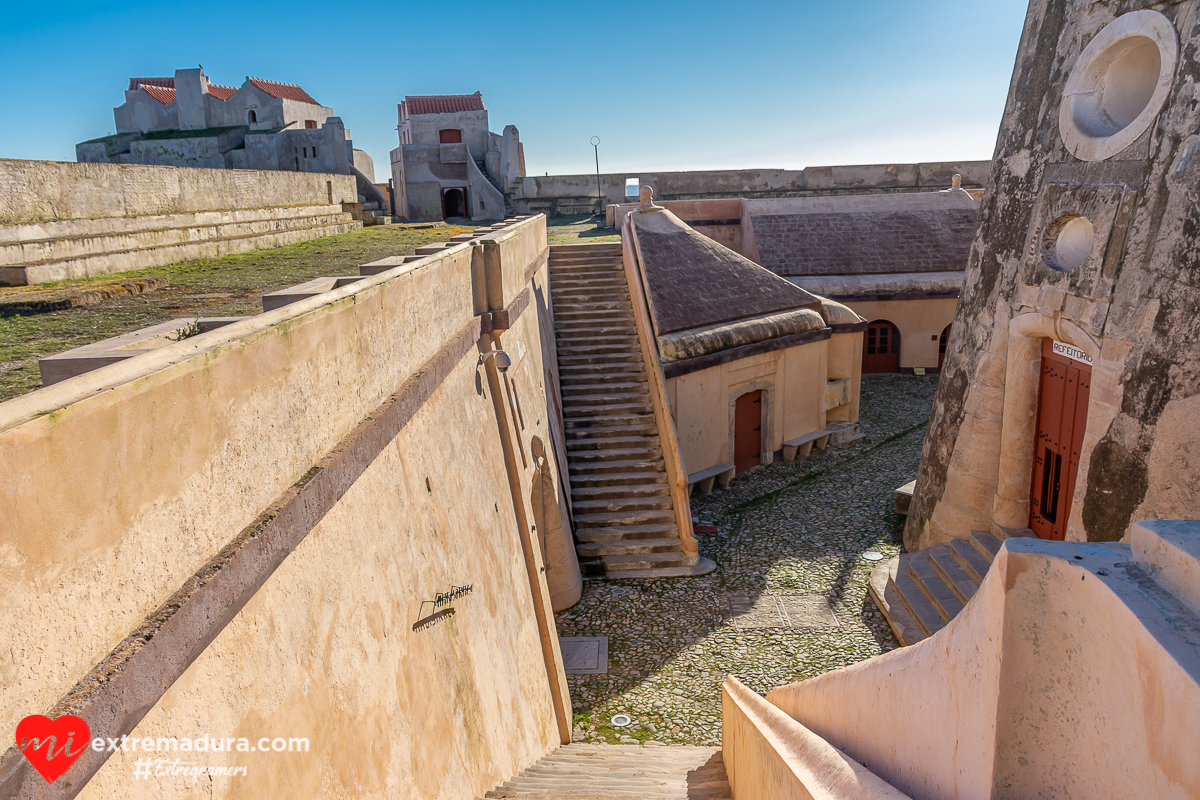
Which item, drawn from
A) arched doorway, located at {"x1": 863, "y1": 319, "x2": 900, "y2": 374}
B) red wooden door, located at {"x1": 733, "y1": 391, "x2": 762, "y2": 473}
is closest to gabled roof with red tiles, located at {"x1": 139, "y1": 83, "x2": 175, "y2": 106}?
arched doorway, located at {"x1": 863, "y1": 319, "x2": 900, "y2": 374}

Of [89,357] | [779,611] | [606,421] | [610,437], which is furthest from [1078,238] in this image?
[89,357]

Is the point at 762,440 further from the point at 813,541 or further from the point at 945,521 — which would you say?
the point at 945,521

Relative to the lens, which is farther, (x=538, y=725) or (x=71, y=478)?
(x=538, y=725)

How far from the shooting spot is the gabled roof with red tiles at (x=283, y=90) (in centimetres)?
3697

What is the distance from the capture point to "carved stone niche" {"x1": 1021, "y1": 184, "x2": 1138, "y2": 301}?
7828 millimetres

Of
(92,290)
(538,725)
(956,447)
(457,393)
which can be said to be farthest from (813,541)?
(92,290)

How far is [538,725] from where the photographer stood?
24.0 ft

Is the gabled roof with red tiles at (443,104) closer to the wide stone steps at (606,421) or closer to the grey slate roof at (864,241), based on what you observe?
the grey slate roof at (864,241)

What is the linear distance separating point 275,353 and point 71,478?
1218mm

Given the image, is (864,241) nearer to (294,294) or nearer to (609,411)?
(609,411)

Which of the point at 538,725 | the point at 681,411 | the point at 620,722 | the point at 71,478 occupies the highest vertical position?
the point at 71,478

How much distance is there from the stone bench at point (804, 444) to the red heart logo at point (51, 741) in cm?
1556

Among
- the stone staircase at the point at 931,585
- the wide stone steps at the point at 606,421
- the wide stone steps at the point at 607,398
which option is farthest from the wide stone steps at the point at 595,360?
the stone staircase at the point at 931,585

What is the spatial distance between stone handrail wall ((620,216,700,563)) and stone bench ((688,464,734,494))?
0.84 meters
